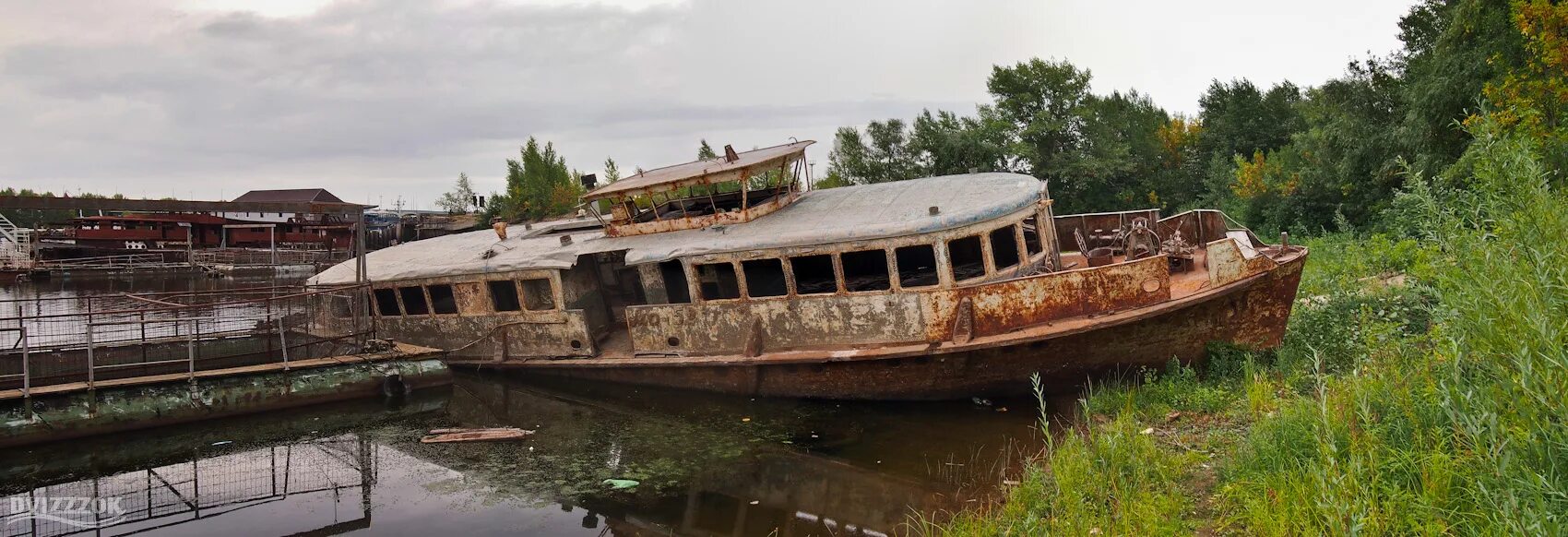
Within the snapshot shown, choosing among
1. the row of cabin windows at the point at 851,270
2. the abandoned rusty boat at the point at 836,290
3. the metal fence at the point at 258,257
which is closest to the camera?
the abandoned rusty boat at the point at 836,290

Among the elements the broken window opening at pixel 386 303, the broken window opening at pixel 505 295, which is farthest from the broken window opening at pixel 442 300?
the broken window opening at pixel 505 295

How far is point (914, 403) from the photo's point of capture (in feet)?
35.9

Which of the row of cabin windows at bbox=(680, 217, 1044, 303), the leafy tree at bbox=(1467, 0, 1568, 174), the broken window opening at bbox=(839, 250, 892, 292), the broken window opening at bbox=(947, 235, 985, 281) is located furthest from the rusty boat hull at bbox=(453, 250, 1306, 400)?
the leafy tree at bbox=(1467, 0, 1568, 174)

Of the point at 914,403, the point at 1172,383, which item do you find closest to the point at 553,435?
the point at 914,403

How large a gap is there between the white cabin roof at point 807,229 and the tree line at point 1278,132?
4.59 meters

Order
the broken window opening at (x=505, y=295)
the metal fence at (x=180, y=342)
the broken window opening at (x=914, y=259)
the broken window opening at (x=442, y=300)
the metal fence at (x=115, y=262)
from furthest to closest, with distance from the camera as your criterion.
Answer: the metal fence at (x=115, y=262)
the broken window opening at (x=442, y=300)
the broken window opening at (x=505, y=295)
the broken window opening at (x=914, y=259)
the metal fence at (x=180, y=342)

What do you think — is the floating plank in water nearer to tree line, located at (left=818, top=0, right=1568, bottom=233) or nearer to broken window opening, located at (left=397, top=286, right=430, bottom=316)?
broken window opening, located at (left=397, top=286, right=430, bottom=316)

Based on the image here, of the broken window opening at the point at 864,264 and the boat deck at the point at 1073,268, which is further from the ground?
the broken window opening at the point at 864,264

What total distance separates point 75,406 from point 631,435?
7193 mm

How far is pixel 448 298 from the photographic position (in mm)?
14742

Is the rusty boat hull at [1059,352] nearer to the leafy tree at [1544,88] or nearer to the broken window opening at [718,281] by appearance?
the broken window opening at [718,281]

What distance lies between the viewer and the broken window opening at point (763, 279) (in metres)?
12.7

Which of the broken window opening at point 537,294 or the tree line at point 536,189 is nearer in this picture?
the broken window opening at point 537,294

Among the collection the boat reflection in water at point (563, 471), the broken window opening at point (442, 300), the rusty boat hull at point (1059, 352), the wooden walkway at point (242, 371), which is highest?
the broken window opening at point (442, 300)
